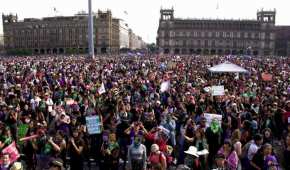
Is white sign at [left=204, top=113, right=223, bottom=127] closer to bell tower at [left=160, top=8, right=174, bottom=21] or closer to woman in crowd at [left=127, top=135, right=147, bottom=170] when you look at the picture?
woman in crowd at [left=127, top=135, right=147, bottom=170]

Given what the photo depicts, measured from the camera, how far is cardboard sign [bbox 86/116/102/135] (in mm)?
9816

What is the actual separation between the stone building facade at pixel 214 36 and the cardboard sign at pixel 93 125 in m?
113

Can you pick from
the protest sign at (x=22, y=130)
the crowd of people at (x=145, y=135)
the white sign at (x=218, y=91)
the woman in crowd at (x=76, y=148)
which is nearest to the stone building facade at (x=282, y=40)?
the white sign at (x=218, y=91)

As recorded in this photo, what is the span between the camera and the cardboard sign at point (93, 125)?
9.82 metres

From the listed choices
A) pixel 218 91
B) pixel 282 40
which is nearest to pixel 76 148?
pixel 218 91

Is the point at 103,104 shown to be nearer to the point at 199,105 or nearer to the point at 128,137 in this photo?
the point at 199,105

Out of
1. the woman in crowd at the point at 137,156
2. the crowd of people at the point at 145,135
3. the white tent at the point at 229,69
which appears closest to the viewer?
the crowd of people at the point at 145,135

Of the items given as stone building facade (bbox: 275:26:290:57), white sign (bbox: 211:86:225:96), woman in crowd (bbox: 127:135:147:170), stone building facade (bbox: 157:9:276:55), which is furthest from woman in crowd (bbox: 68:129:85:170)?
stone building facade (bbox: 275:26:290:57)

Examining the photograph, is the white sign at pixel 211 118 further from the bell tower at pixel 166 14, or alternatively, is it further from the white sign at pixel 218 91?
the bell tower at pixel 166 14

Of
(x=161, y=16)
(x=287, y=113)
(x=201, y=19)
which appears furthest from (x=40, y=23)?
(x=287, y=113)

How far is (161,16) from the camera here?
408 ft

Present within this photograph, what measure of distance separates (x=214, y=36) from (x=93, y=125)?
380 ft

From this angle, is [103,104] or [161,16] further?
[161,16]

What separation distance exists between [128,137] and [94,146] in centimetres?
80
